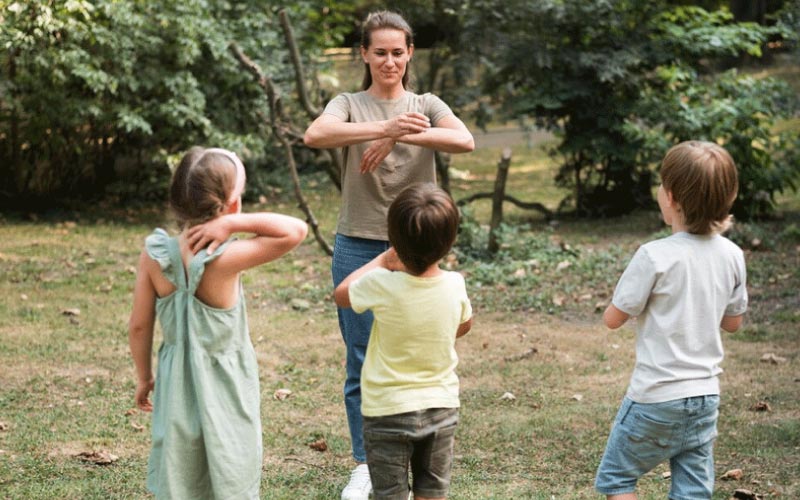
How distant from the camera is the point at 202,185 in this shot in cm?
286

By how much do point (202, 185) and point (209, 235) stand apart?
0.47 feet

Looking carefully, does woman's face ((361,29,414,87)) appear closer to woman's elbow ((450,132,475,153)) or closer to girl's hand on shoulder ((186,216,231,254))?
woman's elbow ((450,132,475,153))

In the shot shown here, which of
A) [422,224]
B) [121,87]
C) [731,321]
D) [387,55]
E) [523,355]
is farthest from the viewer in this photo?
[121,87]

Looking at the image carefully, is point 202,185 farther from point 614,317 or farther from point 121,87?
point 121,87

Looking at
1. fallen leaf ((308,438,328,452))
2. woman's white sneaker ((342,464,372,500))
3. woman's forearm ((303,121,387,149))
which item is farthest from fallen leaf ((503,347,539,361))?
woman's forearm ((303,121,387,149))

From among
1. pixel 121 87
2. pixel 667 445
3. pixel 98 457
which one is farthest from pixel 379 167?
pixel 121 87

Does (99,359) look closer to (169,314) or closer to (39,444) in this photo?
(39,444)

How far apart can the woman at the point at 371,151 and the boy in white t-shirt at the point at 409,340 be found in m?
0.90

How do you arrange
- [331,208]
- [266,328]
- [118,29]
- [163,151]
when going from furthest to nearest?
1. [331,208]
2. [163,151]
3. [118,29]
4. [266,328]

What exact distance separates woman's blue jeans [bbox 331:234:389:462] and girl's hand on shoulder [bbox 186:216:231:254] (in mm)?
1045

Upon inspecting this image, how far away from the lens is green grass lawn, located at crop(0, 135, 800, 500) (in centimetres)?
434

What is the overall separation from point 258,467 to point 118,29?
26.2ft

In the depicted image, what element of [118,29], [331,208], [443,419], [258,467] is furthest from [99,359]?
[331,208]

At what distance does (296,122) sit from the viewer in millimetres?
13062
